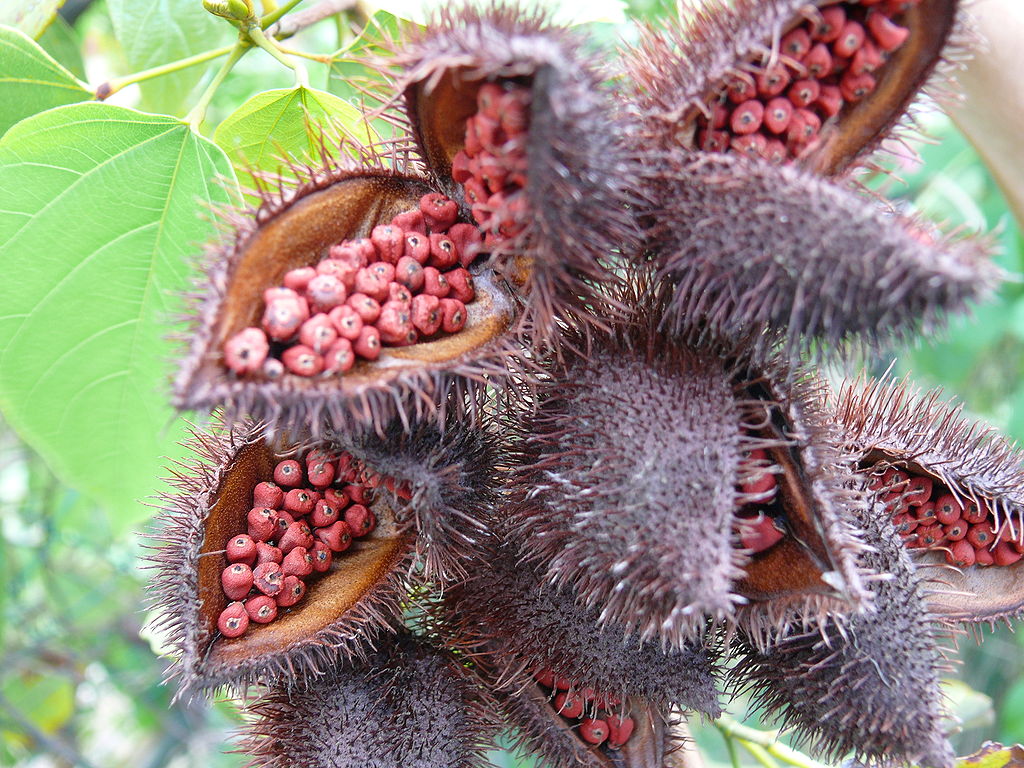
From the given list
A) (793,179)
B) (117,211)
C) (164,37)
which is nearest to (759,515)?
(793,179)

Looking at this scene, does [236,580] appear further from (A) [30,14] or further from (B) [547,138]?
(A) [30,14]

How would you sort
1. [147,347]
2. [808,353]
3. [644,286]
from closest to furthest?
[808,353]
[644,286]
[147,347]

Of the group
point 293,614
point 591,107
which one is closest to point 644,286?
point 591,107

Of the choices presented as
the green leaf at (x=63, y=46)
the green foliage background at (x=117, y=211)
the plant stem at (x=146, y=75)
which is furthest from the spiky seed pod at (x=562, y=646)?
the green leaf at (x=63, y=46)

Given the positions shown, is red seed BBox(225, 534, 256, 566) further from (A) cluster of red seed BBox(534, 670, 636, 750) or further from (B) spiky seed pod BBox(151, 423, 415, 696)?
(A) cluster of red seed BBox(534, 670, 636, 750)

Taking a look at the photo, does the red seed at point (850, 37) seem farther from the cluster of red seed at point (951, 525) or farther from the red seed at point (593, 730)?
the red seed at point (593, 730)

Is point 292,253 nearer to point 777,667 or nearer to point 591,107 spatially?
point 591,107
